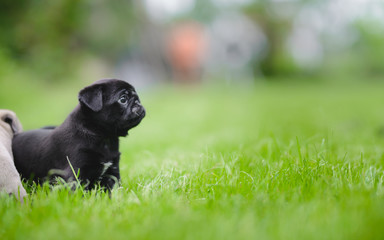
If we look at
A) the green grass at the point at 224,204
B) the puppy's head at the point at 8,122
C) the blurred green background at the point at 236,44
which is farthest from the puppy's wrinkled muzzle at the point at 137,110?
the blurred green background at the point at 236,44

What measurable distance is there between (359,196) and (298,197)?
32 centimetres

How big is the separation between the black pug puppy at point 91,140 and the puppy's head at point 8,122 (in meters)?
0.39

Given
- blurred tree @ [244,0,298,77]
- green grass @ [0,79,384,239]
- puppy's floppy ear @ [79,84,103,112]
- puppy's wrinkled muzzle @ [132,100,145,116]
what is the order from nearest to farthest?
1. green grass @ [0,79,384,239]
2. puppy's floppy ear @ [79,84,103,112]
3. puppy's wrinkled muzzle @ [132,100,145,116]
4. blurred tree @ [244,0,298,77]

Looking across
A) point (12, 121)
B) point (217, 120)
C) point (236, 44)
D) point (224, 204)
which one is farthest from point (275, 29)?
point (224, 204)

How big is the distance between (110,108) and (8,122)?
110cm

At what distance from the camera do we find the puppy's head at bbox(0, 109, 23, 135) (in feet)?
9.83

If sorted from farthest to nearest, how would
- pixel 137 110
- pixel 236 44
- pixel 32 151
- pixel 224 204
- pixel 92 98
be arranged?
1. pixel 236 44
2. pixel 32 151
3. pixel 137 110
4. pixel 92 98
5. pixel 224 204

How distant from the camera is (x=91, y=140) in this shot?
255cm

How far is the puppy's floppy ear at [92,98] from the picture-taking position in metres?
2.50

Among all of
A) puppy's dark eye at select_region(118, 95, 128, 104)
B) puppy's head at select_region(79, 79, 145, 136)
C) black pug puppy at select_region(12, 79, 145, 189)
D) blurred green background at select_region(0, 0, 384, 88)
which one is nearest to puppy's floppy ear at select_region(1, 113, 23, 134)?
black pug puppy at select_region(12, 79, 145, 189)

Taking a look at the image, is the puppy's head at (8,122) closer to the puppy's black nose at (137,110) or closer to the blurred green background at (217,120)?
the blurred green background at (217,120)

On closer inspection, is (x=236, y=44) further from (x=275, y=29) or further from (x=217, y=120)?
(x=217, y=120)

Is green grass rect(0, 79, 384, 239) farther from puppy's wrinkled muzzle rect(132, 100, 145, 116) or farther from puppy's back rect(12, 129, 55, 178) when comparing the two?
puppy's wrinkled muzzle rect(132, 100, 145, 116)

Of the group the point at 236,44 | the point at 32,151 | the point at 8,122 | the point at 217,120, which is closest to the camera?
the point at 32,151
